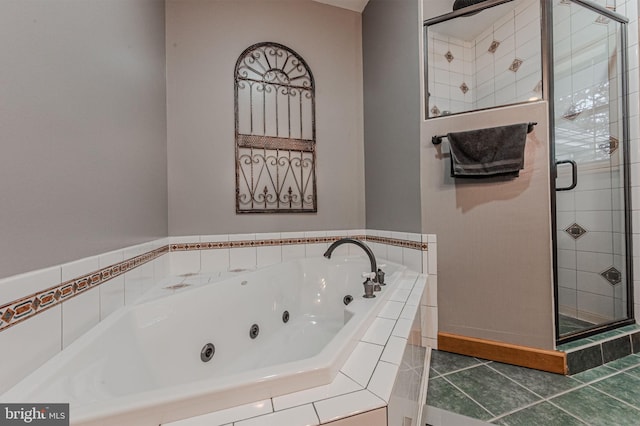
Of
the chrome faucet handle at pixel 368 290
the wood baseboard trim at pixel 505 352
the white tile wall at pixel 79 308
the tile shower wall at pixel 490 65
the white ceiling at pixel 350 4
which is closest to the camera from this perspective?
the white tile wall at pixel 79 308

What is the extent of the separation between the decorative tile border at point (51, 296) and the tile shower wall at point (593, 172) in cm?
248

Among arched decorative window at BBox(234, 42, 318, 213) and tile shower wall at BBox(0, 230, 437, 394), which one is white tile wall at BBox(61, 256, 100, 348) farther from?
arched decorative window at BBox(234, 42, 318, 213)

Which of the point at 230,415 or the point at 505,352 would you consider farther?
the point at 505,352

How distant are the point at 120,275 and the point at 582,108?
290cm

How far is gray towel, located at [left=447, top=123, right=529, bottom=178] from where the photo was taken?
1429 mm

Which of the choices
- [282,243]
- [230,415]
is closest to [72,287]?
[230,415]

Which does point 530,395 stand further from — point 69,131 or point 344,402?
point 69,131

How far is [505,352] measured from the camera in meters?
A: 1.45

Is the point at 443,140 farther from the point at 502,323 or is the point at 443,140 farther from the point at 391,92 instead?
the point at 502,323

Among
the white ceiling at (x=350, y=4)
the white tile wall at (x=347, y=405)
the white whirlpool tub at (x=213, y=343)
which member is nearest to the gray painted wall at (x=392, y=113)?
the white ceiling at (x=350, y=4)

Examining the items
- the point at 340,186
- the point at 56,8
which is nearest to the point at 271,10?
the point at 340,186

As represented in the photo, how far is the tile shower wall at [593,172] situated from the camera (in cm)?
165

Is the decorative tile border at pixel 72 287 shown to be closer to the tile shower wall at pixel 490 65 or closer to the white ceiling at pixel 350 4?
the tile shower wall at pixel 490 65

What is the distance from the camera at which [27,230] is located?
591 millimetres
